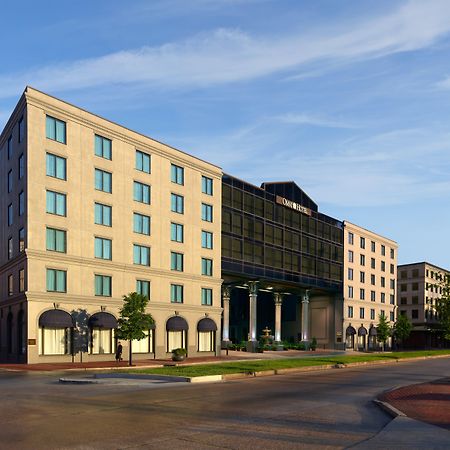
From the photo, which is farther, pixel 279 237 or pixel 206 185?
pixel 279 237

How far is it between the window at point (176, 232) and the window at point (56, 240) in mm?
14529

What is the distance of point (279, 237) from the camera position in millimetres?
82875

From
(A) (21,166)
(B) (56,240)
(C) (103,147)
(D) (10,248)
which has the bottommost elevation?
(D) (10,248)

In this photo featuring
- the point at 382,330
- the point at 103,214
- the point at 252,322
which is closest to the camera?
the point at 103,214

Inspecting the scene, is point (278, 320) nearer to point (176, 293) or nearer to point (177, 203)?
point (176, 293)

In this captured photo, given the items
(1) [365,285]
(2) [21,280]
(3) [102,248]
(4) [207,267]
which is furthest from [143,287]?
(1) [365,285]

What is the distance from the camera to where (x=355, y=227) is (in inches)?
4114

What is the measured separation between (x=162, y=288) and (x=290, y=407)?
141ft

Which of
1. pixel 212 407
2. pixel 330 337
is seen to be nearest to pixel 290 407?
pixel 212 407

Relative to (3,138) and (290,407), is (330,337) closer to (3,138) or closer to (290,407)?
(3,138)

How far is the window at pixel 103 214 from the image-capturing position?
5547cm

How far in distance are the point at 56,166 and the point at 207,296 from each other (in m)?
25.0

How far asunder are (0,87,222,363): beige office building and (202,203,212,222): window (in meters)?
0.56

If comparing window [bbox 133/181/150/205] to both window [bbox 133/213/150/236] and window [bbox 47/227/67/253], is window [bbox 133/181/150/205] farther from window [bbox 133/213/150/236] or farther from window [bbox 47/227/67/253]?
window [bbox 47/227/67/253]
